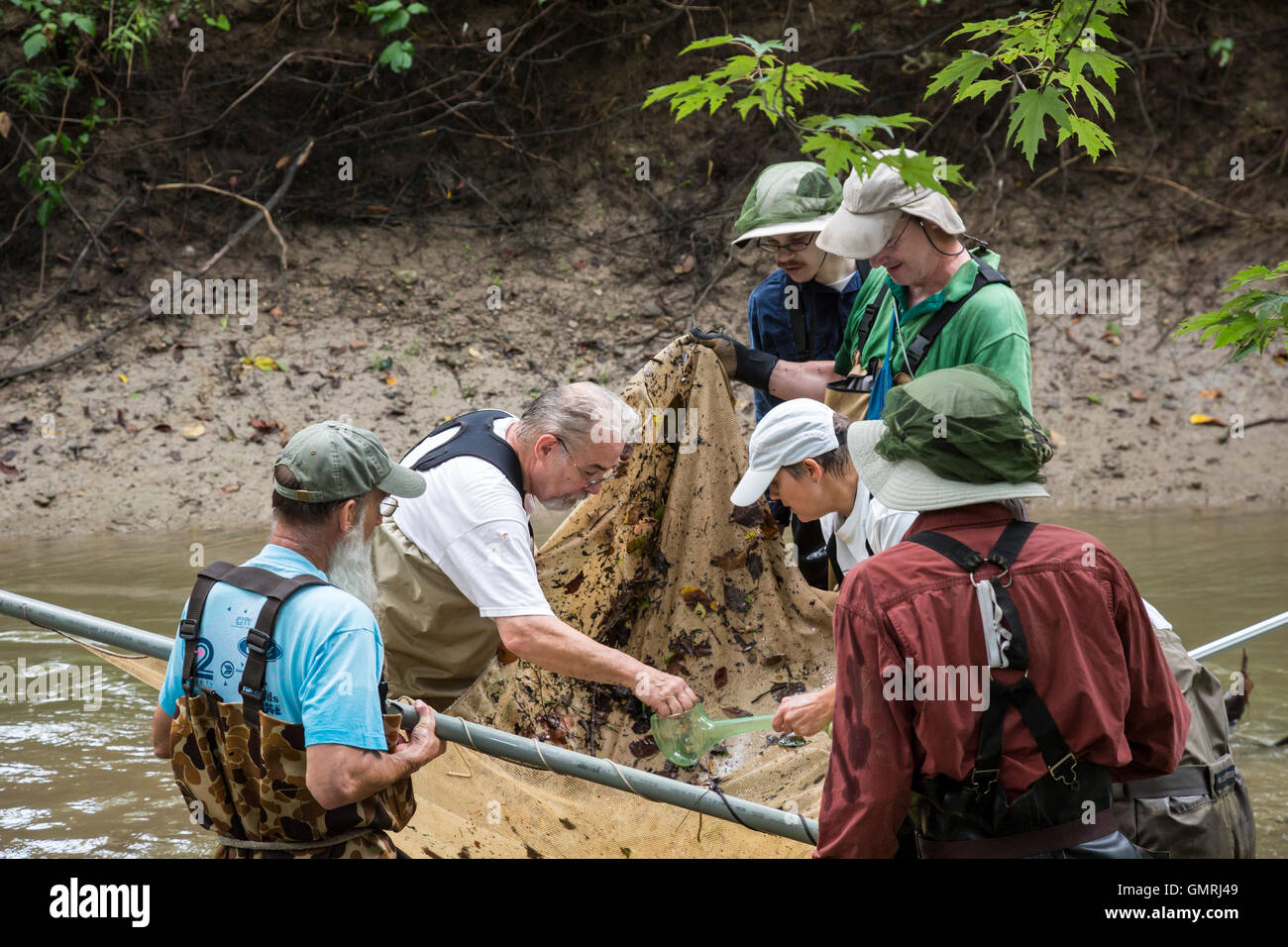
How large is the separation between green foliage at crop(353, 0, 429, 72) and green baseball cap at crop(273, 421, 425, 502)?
7277 mm

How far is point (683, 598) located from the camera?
4184 mm

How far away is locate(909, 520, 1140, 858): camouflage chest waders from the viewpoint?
73.9 inches

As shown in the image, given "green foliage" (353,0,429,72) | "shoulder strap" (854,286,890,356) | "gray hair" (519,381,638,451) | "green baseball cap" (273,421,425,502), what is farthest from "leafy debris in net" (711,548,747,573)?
"green foliage" (353,0,429,72)

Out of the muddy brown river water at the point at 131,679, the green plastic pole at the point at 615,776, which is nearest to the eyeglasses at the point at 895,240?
the green plastic pole at the point at 615,776

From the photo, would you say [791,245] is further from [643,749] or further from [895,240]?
[643,749]

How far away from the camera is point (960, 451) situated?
6.34ft

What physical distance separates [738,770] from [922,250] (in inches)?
70.3

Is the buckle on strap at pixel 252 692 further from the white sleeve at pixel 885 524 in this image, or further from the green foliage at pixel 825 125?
the white sleeve at pixel 885 524

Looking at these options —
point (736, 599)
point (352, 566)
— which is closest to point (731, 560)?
point (736, 599)

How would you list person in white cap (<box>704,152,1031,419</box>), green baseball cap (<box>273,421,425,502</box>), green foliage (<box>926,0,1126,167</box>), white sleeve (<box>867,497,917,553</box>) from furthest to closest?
1. person in white cap (<box>704,152,1031,419</box>)
2. white sleeve (<box>867,497,917,553</box>)
3. green foliage (<box>926,0,1126,167</box>)
4. green baseball cap (<box>273,421,425,502</box>)

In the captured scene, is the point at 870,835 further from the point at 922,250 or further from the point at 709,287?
the point at 709,287

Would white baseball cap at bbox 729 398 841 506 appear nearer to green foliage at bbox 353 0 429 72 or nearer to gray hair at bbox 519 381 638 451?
gray hair at bbox 519 381 638 451

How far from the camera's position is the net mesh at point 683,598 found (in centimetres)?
389

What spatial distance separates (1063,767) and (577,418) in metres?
1.70
